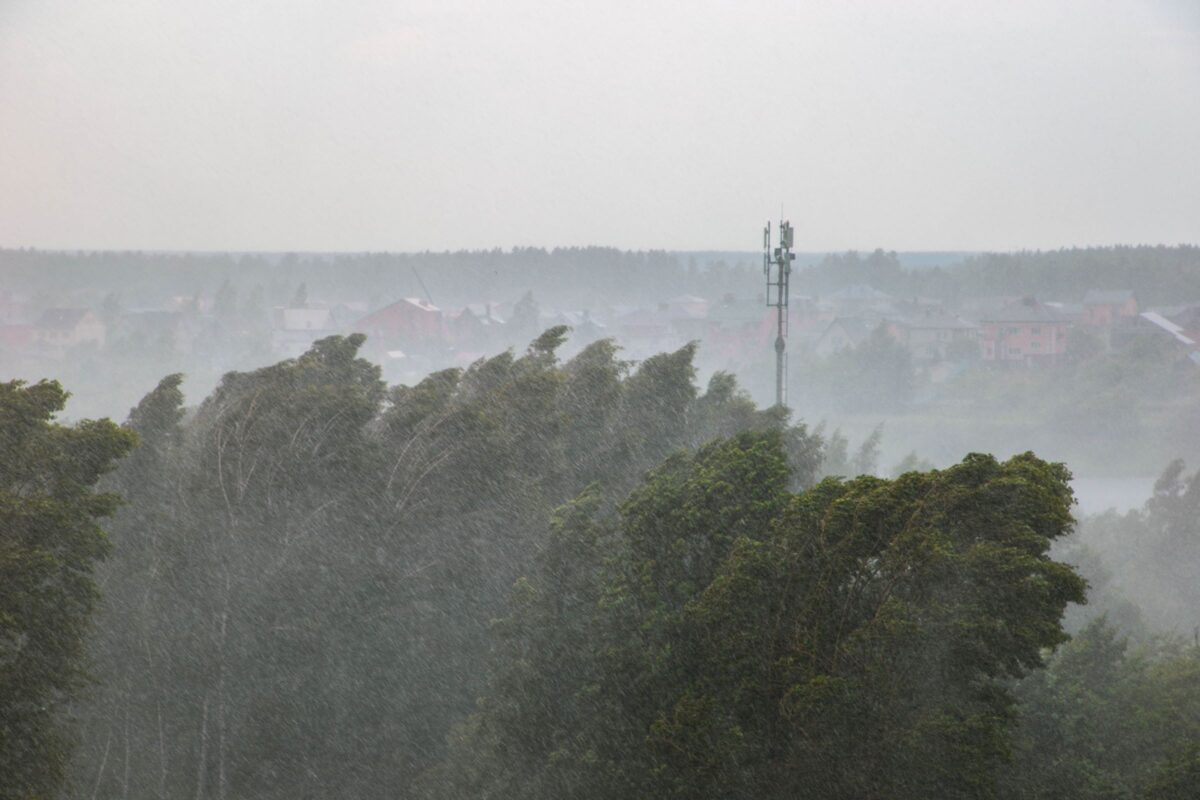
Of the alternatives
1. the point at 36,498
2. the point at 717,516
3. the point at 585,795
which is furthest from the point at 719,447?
the point at 36,498

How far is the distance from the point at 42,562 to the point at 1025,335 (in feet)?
234

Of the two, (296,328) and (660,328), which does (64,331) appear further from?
(660,328)

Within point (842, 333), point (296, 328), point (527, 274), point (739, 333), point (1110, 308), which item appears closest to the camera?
point (739, 333)

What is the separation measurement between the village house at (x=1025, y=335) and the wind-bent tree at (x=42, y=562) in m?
67.5

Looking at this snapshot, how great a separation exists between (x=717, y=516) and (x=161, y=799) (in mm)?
7322

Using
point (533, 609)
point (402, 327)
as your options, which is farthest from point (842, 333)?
point (533, 609)

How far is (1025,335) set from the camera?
7338cm

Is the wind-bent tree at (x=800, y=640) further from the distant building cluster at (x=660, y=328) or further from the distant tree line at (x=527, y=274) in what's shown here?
the distant tree line at (x=527, y=274)

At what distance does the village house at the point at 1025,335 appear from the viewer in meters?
72.0

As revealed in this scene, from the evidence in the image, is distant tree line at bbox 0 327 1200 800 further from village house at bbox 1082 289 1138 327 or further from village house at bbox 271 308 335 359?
village house at bbox 1082 289 1138 327

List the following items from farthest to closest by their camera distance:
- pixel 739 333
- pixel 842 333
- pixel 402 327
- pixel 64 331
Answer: pixel 842 333, pixel 64 331, pixel 739 333, pixel 402 327

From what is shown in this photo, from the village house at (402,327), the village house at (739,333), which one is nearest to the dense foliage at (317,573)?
the village house at (402,327)

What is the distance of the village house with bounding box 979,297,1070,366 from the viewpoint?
72.0 m

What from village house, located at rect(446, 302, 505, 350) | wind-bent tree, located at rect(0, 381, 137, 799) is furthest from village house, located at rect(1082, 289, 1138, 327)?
wind-bent tree, located at rect(0, 381, 137, 799)
